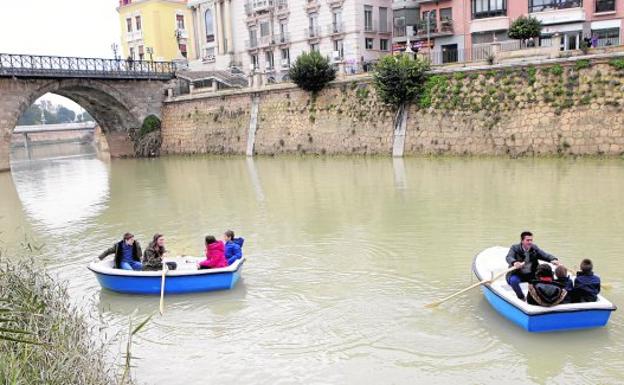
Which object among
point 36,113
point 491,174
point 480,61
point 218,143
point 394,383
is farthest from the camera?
point 36,113

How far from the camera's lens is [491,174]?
72.0ft

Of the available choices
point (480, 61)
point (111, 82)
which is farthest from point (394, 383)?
point (111, 82)

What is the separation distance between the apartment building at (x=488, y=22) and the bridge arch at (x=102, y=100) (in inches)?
769

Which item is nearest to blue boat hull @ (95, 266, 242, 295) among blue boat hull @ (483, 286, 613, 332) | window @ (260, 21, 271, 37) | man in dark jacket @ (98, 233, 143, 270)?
man in dark jacket @ (98, 233, 143, 270)

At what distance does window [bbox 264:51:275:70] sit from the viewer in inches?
1842

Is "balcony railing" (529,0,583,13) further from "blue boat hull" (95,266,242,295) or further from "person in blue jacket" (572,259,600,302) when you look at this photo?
"blue boat hull" (95,266,242,295)

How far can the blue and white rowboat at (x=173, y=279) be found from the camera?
9977mm

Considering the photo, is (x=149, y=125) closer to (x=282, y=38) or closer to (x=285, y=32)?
(x=282, y=38)

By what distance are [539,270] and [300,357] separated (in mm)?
3526

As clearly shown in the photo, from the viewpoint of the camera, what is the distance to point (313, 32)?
43344 mm

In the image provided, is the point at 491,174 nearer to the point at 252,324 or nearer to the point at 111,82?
the point at 252,324

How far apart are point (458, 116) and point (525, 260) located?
66.7 ft

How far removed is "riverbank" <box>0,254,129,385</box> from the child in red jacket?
265cm

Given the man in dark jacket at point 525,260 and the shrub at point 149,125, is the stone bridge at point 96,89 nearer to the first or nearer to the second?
the shrub at point 149,125
